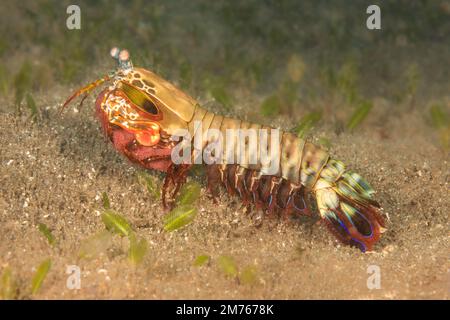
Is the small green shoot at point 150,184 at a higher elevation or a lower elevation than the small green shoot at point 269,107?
lower

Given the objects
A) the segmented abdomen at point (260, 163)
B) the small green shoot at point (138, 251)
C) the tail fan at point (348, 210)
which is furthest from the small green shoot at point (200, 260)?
the tail fan at point (348, 210)

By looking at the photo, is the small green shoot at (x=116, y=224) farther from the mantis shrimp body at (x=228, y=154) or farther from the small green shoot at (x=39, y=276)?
the small green shoot at (x=39, y=276)

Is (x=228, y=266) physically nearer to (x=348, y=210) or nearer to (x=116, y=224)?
(x=116, y=224)

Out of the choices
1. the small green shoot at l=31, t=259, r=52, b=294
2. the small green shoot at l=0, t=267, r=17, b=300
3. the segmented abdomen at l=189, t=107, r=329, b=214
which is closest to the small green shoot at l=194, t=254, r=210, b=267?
the segmented abdomen at l=189, t=107, r=329, b=214

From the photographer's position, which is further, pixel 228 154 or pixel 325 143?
pixel 325 143

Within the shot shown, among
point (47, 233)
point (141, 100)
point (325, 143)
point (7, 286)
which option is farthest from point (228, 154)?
point (7, 286)

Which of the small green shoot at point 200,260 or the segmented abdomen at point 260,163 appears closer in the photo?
the small green shoot at point 200,260
